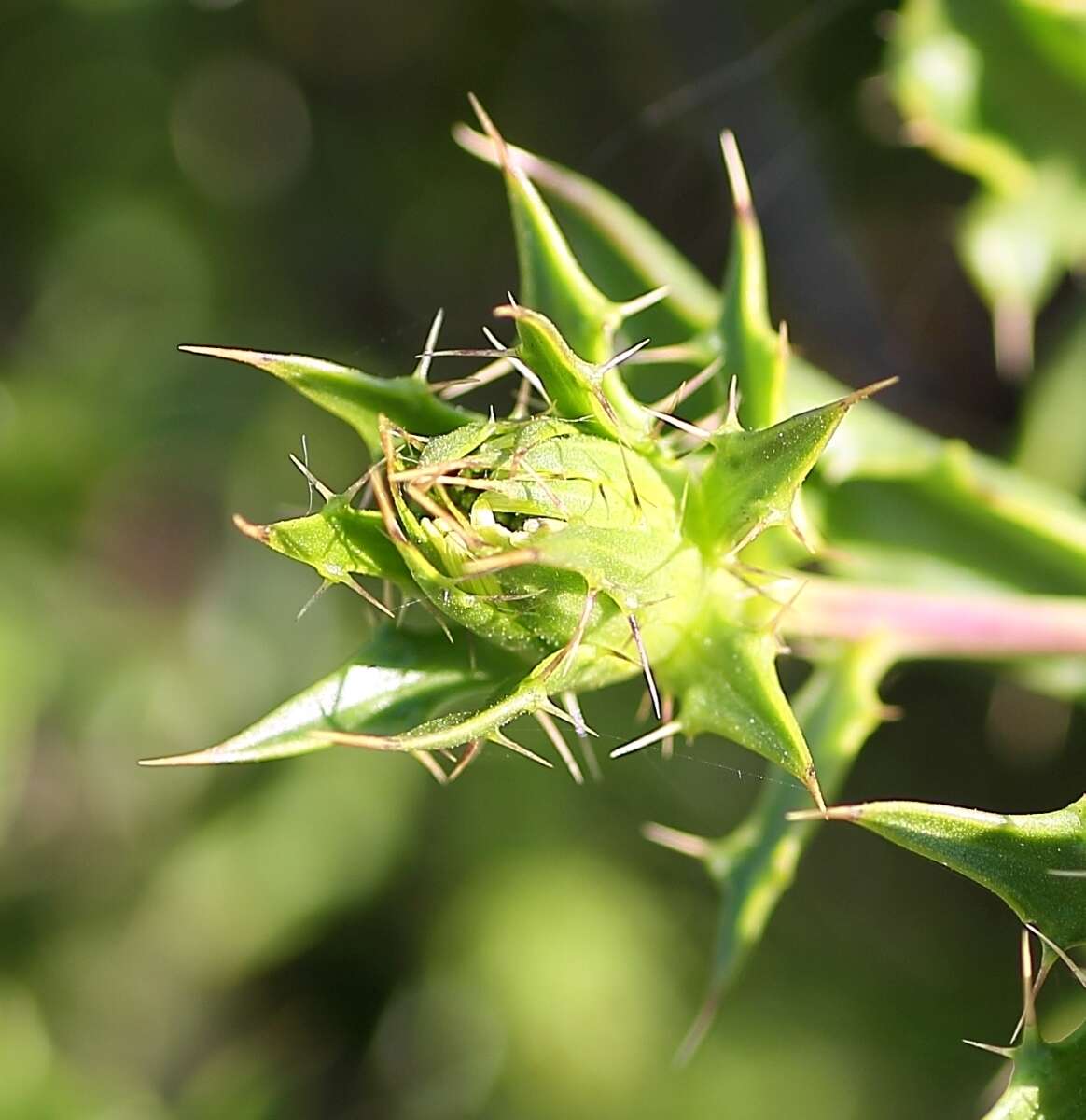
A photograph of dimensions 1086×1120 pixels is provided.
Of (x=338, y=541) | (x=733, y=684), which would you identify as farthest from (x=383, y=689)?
(x=733, y=684)

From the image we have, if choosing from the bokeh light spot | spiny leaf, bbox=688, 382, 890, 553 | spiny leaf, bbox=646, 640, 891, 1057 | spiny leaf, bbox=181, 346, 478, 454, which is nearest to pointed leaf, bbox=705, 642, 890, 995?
spiny leaf, bbox=646, 640, 891, 1057

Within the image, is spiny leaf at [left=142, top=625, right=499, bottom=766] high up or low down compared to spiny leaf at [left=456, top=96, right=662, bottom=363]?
down

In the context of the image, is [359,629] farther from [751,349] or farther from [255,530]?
[255,530]

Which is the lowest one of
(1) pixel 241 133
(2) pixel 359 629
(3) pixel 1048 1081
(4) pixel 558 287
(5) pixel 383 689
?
(2) pixel 359 629

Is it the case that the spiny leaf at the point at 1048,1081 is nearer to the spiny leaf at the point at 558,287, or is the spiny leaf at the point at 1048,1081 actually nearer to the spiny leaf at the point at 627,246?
the spiny leaf at the point at 558,287

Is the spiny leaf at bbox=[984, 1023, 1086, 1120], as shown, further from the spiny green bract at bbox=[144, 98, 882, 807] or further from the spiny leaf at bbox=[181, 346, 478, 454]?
the spiny leaf at bbox=[181, 346, 478, 454]

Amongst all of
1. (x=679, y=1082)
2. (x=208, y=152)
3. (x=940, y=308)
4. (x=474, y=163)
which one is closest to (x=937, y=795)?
(x=679, y=1082)
